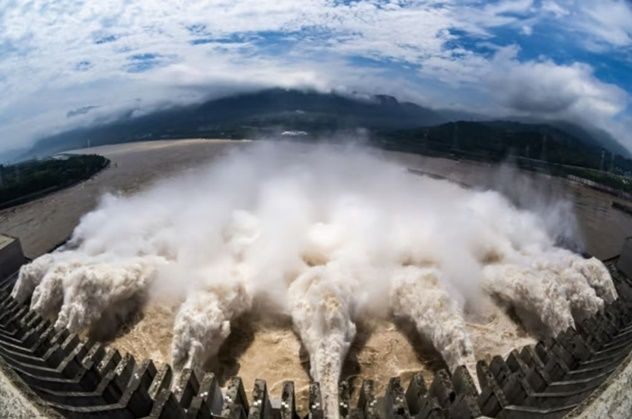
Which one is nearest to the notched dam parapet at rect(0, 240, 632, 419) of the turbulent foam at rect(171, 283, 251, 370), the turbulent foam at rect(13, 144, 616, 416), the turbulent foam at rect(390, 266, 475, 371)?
the turbulent foam at rect(171, 283, 251, 370)

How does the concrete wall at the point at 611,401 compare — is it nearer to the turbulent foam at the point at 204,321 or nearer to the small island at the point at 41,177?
the turbulent foam at the point at 204,321

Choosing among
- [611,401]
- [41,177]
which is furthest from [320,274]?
[41,177]

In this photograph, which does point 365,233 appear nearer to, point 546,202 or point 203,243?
point 203,243

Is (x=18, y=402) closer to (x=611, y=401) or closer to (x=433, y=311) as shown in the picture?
(x=611, y=401)

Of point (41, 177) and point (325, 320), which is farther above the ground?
point (325, 320)

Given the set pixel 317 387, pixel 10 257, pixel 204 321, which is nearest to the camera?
pixel 317 387

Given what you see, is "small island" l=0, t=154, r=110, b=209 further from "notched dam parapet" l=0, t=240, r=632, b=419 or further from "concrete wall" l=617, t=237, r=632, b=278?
"concrete wall" l=617, t=237, r=632, b=278
